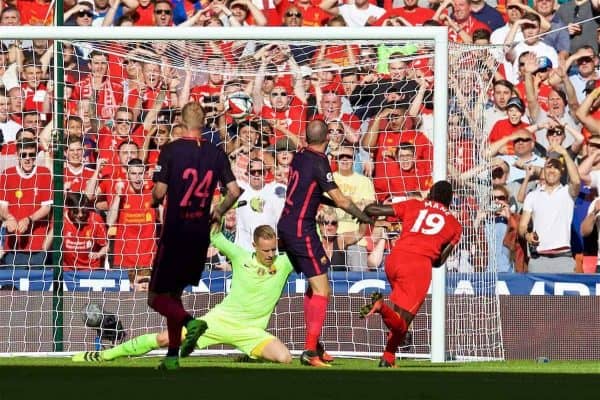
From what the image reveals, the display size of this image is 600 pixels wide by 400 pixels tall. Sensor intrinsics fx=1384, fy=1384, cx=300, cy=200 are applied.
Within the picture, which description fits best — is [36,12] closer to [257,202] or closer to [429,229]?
[257,202]

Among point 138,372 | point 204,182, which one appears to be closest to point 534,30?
point 204,182

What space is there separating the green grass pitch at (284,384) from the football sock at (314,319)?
1174mm

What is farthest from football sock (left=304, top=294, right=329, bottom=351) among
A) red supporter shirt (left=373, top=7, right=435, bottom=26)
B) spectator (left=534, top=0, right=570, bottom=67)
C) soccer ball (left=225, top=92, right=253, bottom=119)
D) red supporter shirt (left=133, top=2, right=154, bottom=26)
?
red supporter shirt (left=133, top=2, right=154, bottom=26)

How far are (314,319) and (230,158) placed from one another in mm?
4263

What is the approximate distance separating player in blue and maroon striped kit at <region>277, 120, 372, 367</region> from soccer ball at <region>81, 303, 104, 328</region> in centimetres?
281

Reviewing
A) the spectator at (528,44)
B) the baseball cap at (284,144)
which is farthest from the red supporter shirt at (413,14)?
the baseball cap at (284,144)

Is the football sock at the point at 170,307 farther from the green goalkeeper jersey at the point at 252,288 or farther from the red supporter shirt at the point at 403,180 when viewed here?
the red supporter shirt at the point at 403,180

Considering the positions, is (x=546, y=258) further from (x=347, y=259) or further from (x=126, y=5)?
(x=126, y=5)

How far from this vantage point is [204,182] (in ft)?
33.2

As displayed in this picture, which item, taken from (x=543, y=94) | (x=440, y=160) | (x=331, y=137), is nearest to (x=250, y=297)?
(x=440, y=160)

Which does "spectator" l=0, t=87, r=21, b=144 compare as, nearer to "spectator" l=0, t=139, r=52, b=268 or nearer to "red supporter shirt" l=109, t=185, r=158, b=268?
"spectator" l=0, t=139, r=52, b=268

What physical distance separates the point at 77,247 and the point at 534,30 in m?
6.27

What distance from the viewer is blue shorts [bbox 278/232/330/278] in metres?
11.5

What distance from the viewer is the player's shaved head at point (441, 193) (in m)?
11.6
